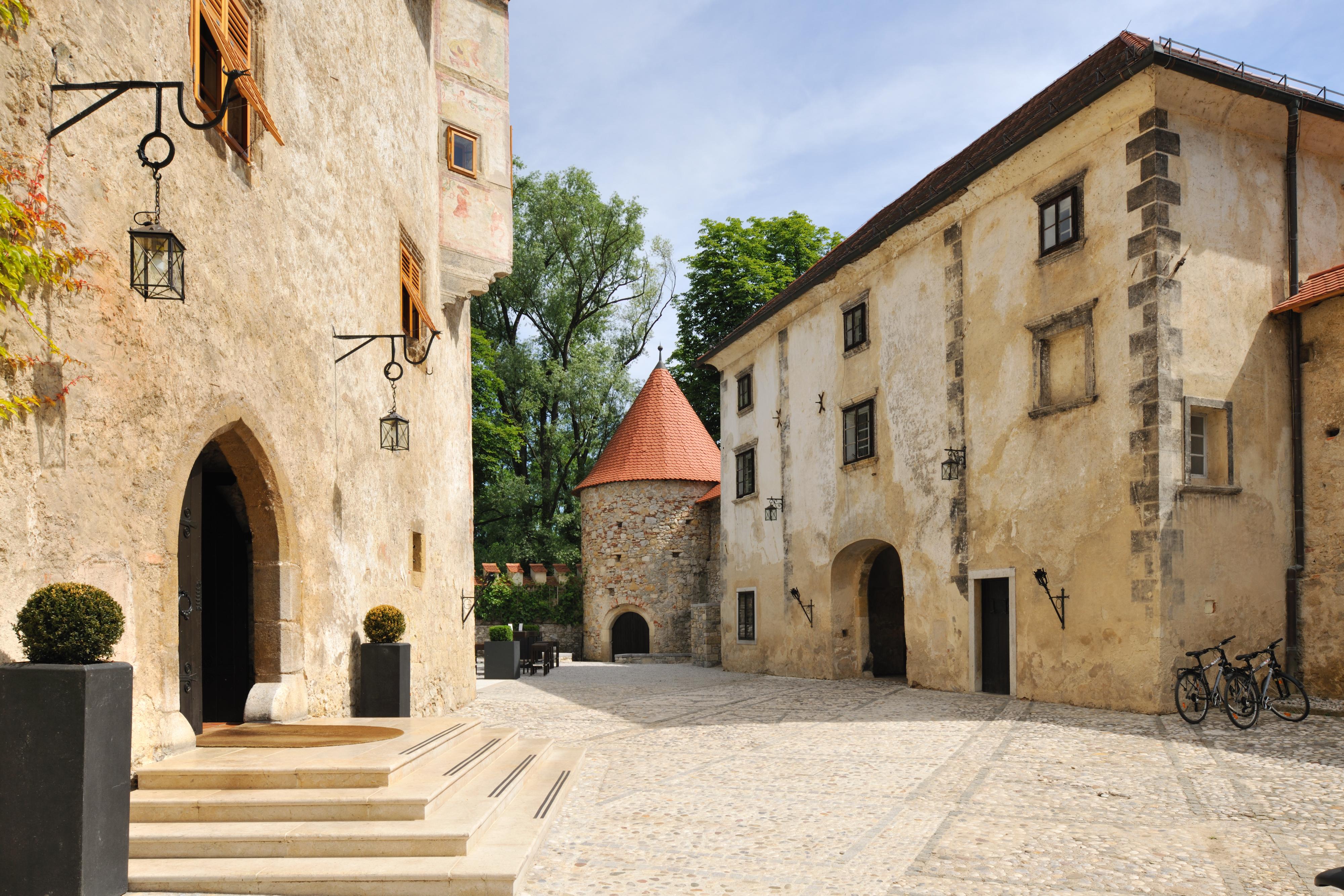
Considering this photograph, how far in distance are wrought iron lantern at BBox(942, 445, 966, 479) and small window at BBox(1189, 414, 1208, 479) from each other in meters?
3.14

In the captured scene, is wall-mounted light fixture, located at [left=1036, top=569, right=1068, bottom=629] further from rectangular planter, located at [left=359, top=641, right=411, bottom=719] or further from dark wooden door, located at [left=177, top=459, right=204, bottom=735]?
dark wooden door, located at [left=177, top=459, right=204, bottom=735]

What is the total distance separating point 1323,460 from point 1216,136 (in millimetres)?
3904

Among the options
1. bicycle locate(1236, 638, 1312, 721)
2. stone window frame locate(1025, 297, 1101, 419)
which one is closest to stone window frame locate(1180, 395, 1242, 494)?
stone window frame locate(1025, 297, 1101, 419)

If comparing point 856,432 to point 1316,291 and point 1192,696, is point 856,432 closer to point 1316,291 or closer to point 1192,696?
point 1316,291

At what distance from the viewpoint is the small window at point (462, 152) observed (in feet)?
43.8

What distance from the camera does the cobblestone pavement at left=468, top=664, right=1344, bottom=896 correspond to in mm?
4820

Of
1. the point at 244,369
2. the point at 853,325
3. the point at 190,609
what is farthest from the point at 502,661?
the point at 244,369

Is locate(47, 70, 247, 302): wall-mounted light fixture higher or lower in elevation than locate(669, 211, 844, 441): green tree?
lower

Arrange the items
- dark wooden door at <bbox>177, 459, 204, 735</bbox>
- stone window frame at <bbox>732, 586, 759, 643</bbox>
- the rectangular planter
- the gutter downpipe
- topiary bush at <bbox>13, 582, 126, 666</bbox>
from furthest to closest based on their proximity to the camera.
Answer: stone window frame at <bbox>732, 586, 759, 643</bbox> < the gutter downpipe < the rectangular planter < dark wooden door at <bbox>177, 459, 204, 735</bbox> < topiary bush at <bbox>13, 582, 126, 666</bbox>

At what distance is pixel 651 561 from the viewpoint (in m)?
25.1

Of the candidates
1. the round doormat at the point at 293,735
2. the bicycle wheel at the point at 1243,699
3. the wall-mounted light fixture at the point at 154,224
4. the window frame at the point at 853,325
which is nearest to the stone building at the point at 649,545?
the window frame at the point at 853,325

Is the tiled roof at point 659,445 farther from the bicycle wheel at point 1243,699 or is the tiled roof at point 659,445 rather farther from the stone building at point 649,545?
the bicycle wheel at point 1243,699

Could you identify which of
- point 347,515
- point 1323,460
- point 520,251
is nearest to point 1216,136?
point 1323,460

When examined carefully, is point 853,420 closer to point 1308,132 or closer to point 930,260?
point 930,260
